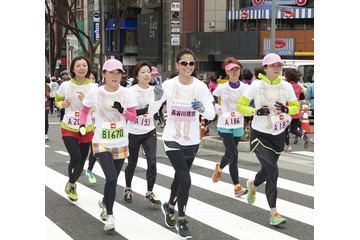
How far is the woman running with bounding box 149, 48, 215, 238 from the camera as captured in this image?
645 cm

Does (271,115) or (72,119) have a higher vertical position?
(271,115)

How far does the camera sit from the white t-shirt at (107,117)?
6867 mm

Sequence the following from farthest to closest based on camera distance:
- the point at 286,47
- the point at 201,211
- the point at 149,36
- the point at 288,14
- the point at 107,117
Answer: the point at 149,36 < the point at 286,47 < the point at 288,14 < the point at 201,211 < the point at 107,117

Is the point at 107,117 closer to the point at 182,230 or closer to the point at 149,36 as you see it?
the point at 182,230

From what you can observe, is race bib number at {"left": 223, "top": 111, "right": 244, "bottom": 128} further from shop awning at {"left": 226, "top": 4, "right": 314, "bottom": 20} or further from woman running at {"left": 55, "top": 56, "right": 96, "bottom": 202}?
shop awning at {"left": 226, "top": 4, "right": 314, "bottom": 20}

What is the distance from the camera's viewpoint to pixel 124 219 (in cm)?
741

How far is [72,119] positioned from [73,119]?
1 cm

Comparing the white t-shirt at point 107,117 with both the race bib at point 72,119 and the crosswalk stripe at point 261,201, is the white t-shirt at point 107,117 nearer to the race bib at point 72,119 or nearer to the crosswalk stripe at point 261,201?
the race bib at point 72,119

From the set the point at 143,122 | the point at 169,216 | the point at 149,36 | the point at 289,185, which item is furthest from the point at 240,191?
the point at 149,36

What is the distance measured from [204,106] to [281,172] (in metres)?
4.91

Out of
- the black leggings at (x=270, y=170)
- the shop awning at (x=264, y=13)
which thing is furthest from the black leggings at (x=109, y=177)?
the shop awning at (x=264, y=13)

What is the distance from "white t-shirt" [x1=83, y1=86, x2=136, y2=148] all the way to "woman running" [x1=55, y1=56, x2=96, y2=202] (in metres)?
1.31

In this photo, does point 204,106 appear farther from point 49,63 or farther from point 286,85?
point 49,63
